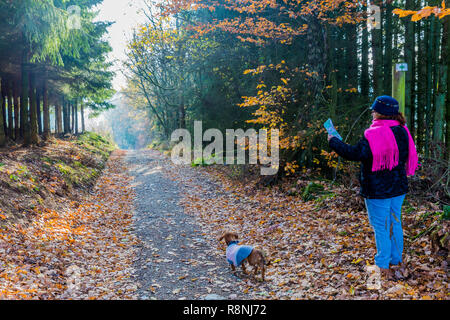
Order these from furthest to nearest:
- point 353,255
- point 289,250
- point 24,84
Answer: point 24,84
point 289,250
point 353,255

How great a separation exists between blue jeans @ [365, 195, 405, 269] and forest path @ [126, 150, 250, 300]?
6.51 ft

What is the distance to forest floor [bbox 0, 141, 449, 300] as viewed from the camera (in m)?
4.41

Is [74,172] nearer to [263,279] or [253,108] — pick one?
[253,108]

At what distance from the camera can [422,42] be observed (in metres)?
11.2

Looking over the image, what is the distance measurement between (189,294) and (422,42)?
38.2 ft

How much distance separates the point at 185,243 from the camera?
6777 millimetres

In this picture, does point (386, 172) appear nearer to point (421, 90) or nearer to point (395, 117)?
point (395, 117)

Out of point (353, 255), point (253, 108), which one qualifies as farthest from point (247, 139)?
point (353, 255)

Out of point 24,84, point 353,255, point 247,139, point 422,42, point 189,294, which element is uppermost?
point 422,42
